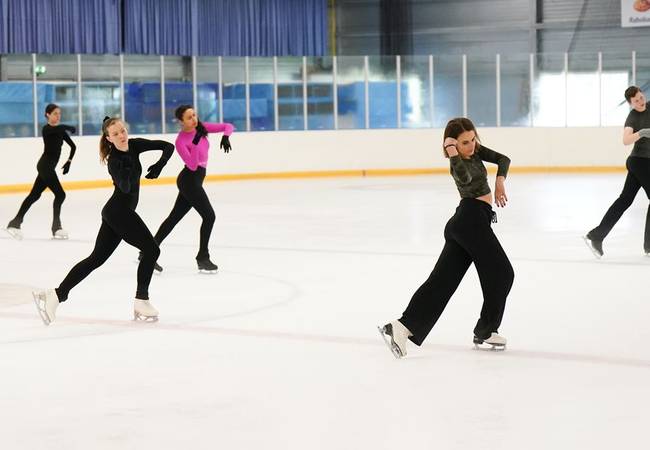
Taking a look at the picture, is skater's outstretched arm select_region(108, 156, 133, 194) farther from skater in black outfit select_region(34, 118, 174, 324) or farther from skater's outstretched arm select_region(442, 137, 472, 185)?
skater's outstretched arm select_region(442, 137, 472, 185)

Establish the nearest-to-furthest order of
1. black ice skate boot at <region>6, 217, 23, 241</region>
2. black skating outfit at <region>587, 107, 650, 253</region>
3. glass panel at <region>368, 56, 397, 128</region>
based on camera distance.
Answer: black skating outfit at <region>587, 107, 650, 253</region>
black ice skate boot at <region>6, 217, 23, 241</region>
glass panel at <region>368, 56, 397, 128</region>

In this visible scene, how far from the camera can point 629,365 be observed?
626 centimetres

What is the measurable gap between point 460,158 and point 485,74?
2025 cm

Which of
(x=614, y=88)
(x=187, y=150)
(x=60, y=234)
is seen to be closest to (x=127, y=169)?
(x=187, y=150)

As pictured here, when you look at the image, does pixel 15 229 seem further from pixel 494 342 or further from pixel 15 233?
pixel 494 342

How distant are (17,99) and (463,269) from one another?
1710 cm

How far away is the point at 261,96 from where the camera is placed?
25.5 meters

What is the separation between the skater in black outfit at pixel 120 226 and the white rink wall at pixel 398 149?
55.5ft

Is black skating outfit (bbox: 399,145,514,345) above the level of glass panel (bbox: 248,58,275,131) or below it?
below

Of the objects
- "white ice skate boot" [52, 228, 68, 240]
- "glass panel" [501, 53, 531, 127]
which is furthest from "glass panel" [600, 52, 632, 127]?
"white ice skate boot" [52, 228, 68, 240]

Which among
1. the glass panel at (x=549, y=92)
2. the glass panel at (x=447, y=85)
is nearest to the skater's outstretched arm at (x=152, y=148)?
the glass panel at (x=447, y=85)

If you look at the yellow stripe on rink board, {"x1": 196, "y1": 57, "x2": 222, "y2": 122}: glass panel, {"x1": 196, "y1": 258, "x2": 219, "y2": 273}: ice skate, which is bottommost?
the yellow stripe on rink board

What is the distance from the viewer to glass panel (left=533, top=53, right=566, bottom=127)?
2638 centimetres

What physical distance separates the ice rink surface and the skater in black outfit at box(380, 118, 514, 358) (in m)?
0.17
